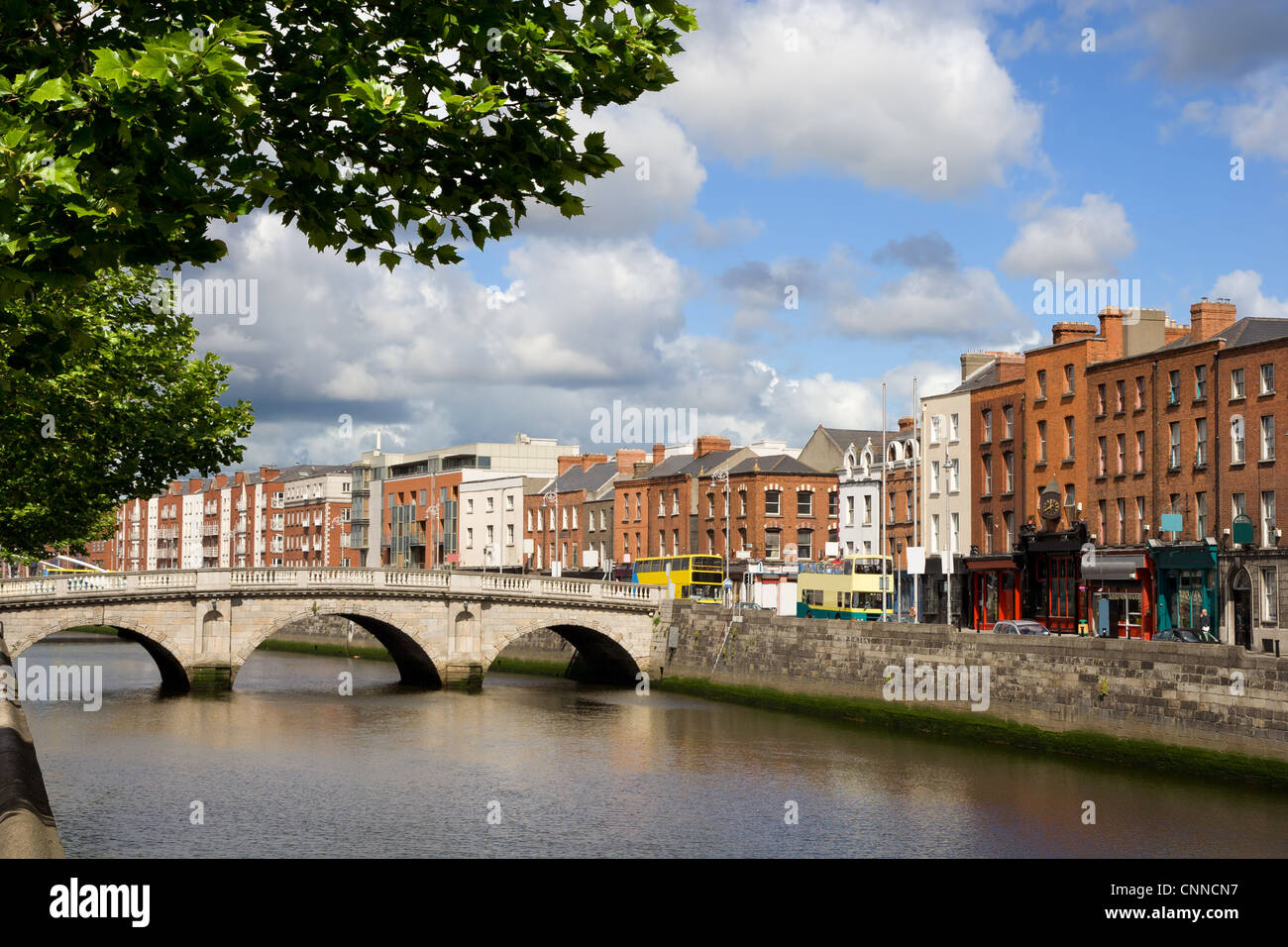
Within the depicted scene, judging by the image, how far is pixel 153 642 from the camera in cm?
5856

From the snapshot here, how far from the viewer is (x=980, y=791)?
34.5 m

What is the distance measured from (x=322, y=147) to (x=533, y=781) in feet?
92.2

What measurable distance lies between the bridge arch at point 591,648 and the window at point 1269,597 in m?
29.5

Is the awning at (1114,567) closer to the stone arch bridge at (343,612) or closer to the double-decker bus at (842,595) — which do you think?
the double-decker bus at (842,595)

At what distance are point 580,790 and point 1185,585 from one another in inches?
1129

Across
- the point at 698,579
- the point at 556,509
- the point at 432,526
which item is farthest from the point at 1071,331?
the point at 432,526

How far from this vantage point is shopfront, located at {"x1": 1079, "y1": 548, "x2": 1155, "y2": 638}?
54500mm

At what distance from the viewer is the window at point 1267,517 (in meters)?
48.5
